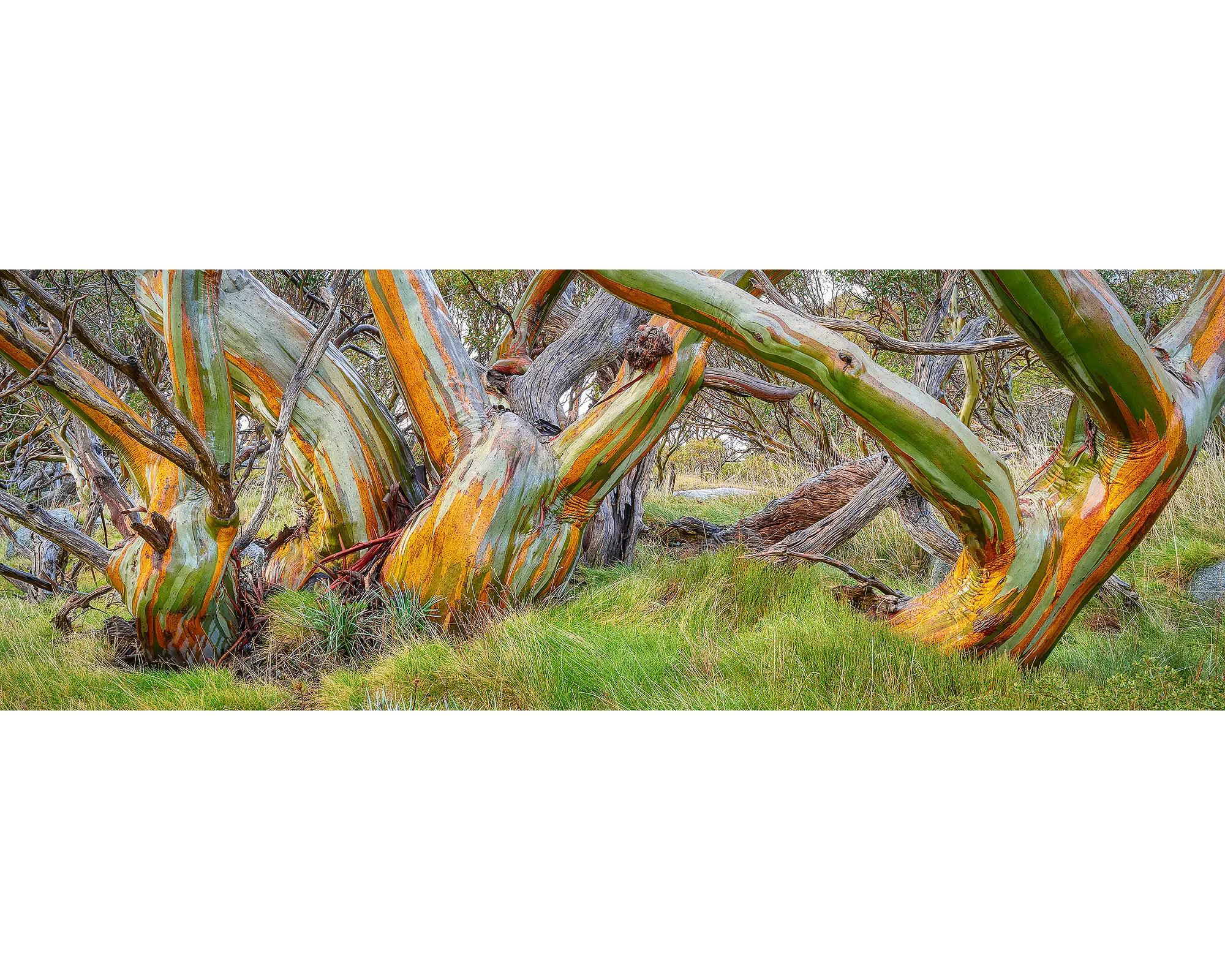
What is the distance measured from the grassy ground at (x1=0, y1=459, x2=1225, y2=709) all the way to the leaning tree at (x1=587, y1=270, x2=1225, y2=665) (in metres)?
0.22

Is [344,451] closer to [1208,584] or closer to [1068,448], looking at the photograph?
[1068,448]

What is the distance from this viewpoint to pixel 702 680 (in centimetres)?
270

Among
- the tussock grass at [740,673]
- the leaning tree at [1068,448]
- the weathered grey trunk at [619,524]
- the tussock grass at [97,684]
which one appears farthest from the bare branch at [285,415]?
the weathered grey trunk at [619,524]

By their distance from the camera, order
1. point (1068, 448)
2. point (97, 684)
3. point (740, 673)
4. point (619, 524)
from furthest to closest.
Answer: point (619, 524) < point (97, 684) < point (1068, 448) < point (740, 673)

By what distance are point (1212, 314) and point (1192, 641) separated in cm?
126

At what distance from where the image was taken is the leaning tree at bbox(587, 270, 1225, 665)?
2.43 meters

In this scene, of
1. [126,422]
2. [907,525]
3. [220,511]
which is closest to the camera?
[126,422]

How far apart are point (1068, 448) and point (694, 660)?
1521 mm

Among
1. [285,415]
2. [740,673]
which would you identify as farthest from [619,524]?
[285,415]

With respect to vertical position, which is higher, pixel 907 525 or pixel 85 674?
pixel 85 674

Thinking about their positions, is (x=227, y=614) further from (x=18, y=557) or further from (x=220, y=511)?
(x=18, y=557)

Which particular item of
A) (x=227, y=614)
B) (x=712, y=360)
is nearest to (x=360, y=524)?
(x=227, y=614)

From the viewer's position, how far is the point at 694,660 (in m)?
2.81

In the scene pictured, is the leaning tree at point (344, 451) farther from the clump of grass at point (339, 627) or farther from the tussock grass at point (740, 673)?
the tussock grass at point (740, 673)
